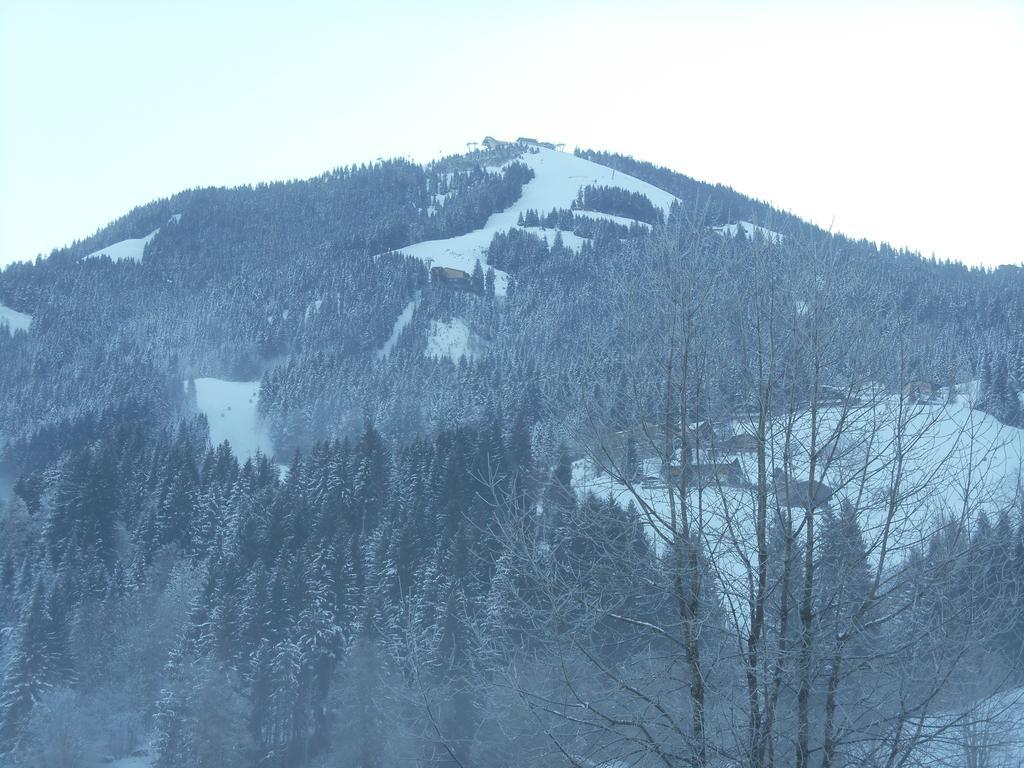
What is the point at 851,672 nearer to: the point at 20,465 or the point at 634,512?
the point at 634,512

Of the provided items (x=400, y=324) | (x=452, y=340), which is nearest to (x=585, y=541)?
(x=452, y=340)

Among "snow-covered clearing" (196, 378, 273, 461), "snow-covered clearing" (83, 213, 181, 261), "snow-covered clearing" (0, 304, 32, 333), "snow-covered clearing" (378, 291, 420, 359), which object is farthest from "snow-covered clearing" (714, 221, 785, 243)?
"snow-covered clearing" (83, 213, 181, 261)

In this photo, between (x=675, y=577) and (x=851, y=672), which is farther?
(x=675, y=577)

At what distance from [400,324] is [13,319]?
2527 inches

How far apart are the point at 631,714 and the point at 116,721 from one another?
3717cm

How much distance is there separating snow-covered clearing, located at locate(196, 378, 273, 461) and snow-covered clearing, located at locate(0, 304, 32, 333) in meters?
43.1

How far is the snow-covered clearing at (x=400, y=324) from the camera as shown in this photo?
120 m

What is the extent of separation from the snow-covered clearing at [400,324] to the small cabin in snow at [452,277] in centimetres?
450

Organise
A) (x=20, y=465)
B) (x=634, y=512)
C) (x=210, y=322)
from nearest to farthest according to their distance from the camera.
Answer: (x=634, y=512) < (x=20, y=465) < (x=210, y=322)

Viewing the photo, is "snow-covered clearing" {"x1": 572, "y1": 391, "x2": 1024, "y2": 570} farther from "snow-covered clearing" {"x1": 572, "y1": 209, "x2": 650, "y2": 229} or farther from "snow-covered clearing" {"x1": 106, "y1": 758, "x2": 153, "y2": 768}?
"snow-covered clearing" {"x1": 572, "y1": 209, "x2": 650, "y2": 229}

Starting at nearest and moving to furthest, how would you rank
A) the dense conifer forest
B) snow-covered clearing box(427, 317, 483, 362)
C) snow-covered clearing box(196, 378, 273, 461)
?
the dense conifer forest < snow-covered clearing box(196, 378, 273, 461) < snow-covered clearing box(427, 317, 483, 362)

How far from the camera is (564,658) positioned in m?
6.12

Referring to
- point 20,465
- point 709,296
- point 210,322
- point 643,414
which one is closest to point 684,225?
point 709,296

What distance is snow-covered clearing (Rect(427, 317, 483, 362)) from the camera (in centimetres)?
11638
